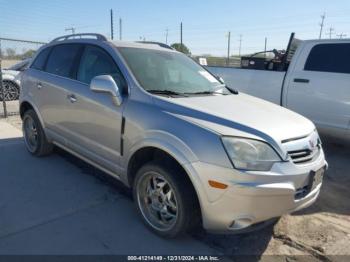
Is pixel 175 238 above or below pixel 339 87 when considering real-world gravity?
below

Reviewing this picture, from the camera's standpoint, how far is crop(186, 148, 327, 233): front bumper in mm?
2598

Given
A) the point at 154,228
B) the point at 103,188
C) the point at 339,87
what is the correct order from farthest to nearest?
the point at 339,87
the point at 103,188
the point at 154,228

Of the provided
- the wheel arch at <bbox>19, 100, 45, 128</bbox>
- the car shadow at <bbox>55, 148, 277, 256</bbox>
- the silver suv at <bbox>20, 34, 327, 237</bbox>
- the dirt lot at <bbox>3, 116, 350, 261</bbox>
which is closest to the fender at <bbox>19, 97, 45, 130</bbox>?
the wheel arch at <bbox>19, 100, 45, 128</bbox>

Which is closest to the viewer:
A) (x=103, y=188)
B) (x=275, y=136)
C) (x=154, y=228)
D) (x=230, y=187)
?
(x=230, y=187)

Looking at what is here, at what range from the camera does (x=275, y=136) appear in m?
2.79

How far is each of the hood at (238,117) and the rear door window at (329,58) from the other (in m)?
2.64

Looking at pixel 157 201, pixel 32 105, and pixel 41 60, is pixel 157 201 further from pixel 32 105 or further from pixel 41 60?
pixel 41 60

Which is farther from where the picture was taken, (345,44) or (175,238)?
(345,44)

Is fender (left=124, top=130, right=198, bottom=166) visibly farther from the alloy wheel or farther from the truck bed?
A: the truck bed

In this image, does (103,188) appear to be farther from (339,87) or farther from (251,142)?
(339,87)

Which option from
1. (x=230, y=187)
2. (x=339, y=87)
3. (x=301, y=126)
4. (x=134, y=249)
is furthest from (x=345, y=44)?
(x=134, y=249)

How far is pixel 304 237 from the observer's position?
3.32 m

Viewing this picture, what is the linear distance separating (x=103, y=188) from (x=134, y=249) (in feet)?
4.53

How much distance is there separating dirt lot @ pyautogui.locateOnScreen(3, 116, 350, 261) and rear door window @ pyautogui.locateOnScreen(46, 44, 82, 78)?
1.60 m
